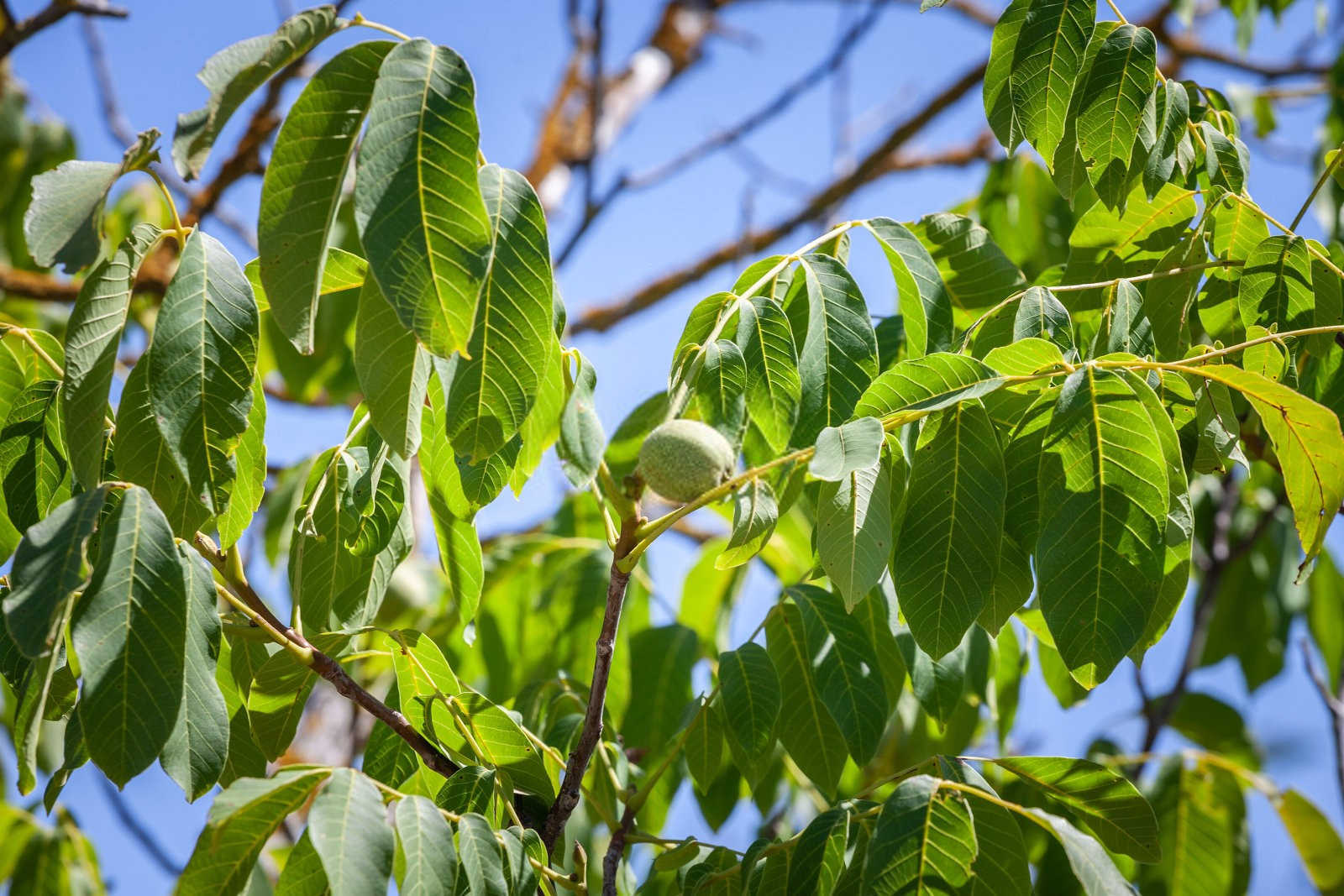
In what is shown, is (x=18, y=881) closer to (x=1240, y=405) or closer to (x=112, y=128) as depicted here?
(x=112, y=128)

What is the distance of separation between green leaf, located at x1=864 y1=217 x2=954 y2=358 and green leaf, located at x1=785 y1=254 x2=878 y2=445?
0.12 m

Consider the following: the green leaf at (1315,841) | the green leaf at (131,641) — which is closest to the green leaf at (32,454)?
the green leaf at (131,641)

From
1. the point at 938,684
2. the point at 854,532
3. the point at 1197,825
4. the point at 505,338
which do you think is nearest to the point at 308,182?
the point at 505,338

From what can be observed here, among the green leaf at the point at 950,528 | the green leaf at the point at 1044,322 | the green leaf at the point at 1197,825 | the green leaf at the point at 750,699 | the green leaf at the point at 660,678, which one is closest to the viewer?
the green leaf at the point at 950,528

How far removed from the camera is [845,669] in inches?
49.8

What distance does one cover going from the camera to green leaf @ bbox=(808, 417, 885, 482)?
0.89 meters

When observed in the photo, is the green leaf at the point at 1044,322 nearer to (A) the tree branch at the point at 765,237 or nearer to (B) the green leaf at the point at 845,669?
(B) the green leaf at the point at 845,669

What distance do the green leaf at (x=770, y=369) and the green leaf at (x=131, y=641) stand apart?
58 centimetres

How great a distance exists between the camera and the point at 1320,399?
1292 millimetres

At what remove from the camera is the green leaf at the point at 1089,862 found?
0.87 metres

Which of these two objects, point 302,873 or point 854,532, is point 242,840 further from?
point 854,532

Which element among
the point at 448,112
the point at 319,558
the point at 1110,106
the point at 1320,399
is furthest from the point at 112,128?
the point at 1320,399

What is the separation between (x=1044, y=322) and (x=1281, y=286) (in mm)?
283

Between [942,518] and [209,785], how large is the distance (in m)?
0.69
